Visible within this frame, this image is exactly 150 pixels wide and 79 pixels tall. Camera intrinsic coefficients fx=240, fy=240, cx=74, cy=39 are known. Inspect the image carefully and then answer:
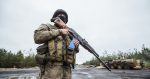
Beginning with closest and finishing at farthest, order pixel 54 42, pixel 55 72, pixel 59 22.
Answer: pixel 55 72 < pixel 54 42 < pixel 59 22

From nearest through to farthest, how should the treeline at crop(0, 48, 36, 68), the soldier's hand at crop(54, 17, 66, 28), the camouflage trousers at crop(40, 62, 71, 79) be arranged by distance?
the camouflage trousers at crop(40, 62, 71, 79)
the soldier's hand at crop(54, 17, 66, 28)
the treeline at crop(0, 48, 36, 68)

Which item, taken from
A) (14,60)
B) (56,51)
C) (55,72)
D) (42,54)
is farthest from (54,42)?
(14,60)

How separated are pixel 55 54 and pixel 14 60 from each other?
40.6 m

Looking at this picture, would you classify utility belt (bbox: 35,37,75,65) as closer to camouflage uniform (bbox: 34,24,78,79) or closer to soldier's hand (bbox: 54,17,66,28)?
camouflage uniform (bbox: 34,24,78,79)

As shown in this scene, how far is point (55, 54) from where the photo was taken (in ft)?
11.6

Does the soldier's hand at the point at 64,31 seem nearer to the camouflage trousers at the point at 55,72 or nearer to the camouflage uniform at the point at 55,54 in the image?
the camouflage uniform at the point at 55,54

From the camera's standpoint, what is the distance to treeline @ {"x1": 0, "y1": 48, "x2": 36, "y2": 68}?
136 ft

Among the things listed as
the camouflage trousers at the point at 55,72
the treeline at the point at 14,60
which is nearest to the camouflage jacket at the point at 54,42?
the camouflage trousers at the point at 55,72

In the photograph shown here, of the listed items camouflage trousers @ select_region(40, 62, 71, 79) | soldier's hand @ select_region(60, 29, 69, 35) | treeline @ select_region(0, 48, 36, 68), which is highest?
treeline @ select_region(0, 48, 36, 68)

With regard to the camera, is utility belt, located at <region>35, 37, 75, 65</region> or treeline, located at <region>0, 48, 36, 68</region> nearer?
utility belt, located at <region>35, 37, 75, 65</region>

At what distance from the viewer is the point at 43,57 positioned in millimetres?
3551

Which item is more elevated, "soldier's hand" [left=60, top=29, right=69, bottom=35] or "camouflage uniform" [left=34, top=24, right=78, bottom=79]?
"soldier's hand" [left=60, top=29, right=69, bottom=35]

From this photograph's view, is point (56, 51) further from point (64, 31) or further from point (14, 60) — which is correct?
point (14, 60)

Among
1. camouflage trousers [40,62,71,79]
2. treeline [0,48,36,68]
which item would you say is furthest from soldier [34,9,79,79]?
treeline [0,48,36,68]
